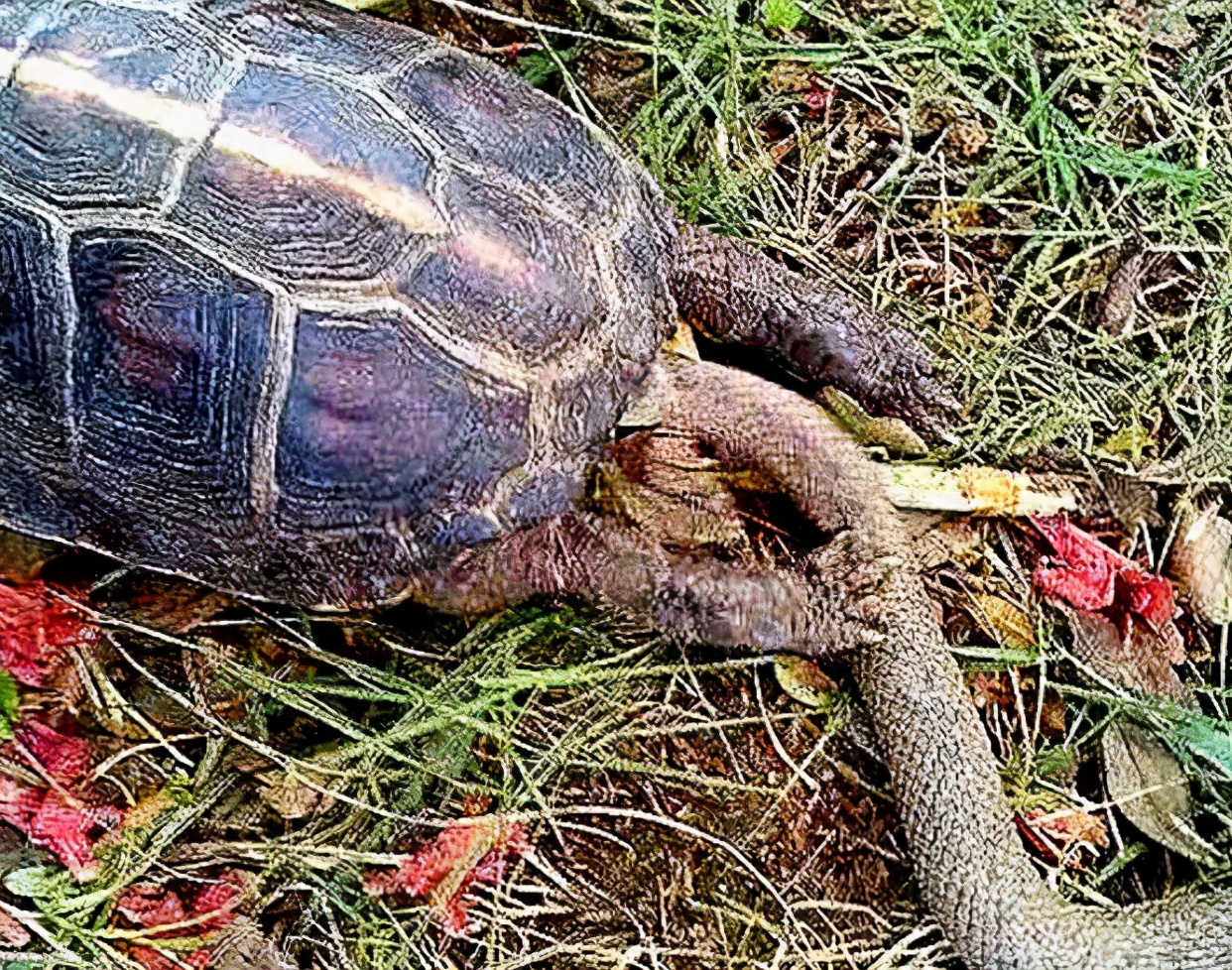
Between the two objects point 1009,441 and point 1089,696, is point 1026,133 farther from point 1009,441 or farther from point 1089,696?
point 1089,696

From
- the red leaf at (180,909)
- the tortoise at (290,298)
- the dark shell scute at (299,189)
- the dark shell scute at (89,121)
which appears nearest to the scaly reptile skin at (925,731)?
the tortoise at (290,298)

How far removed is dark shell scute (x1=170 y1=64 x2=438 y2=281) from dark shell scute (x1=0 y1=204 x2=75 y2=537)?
0.21m

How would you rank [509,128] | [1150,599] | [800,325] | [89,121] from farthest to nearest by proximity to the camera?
1. [1150,599]
2. [800,325]
3. [509,128]
4. [89,121]

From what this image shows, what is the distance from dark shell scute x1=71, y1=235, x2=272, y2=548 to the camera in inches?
68.4

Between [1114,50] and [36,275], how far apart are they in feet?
6.59

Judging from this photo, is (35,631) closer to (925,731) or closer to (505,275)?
(505,275)

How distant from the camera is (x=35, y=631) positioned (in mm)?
2107

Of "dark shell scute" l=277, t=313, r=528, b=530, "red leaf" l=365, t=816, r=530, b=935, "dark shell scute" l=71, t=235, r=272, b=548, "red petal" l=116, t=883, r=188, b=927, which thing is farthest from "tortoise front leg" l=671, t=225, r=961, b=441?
"red petal" l=116, t=883, r=188, b=927

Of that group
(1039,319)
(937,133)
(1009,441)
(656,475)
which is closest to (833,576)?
(656,475)

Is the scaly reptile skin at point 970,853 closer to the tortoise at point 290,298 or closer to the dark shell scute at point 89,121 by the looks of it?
the tortoise at point 290,298

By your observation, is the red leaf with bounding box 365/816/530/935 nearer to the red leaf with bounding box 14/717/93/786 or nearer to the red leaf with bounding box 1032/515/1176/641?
the red leaf with bounding box 14/717/93/786

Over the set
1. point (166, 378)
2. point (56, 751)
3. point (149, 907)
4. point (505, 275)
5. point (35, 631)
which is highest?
point (505, 275)

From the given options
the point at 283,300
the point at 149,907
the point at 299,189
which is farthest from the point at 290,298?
the point at 149,907

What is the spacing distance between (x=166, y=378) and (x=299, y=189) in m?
0.32
